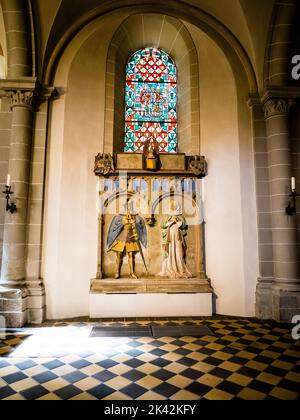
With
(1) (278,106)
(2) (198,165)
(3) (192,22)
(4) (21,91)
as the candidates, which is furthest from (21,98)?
(1) (278,106)

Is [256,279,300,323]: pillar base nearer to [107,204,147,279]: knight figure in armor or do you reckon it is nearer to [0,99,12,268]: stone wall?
[107,204,147,279]: knight figure in armor

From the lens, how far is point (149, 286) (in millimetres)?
6273

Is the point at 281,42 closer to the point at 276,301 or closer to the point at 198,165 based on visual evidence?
the point at 198,165

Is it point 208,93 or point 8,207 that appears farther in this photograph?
point 208,93

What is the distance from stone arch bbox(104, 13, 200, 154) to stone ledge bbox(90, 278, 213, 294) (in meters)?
2.93

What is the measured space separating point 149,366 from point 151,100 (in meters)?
6.45

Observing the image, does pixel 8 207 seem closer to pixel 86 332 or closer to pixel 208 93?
pixel 86 332

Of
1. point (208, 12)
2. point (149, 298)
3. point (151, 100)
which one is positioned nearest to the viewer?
point (149, 298)

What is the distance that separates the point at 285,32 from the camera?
654 centimetres

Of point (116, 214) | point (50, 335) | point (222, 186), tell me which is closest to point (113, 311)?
point (50, 335)

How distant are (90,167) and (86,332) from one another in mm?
3457

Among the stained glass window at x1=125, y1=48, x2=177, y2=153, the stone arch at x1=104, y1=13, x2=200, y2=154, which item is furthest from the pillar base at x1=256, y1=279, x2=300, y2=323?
the stained glass window at x1=125, y1=48, x2=177, y2=153

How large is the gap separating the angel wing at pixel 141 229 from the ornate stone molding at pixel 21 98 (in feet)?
11.1

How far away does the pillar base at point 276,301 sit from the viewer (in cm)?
585
